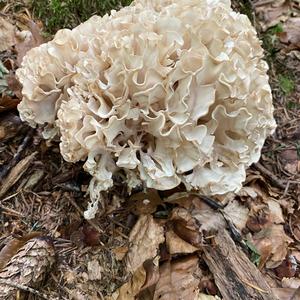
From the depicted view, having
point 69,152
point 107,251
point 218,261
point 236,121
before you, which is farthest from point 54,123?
point 218,261

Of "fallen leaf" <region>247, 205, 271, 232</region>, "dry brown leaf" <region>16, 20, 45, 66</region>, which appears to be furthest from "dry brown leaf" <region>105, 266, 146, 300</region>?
"dry brown leaf" <region>16, 20, 45, 66</region>

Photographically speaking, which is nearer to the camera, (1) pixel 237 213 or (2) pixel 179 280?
(2) pixel 179 280

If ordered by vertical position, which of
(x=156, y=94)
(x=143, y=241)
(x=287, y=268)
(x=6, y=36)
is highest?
(x=156, y=94)

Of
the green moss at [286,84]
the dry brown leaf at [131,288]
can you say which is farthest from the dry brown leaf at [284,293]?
the green moss at [286,84]

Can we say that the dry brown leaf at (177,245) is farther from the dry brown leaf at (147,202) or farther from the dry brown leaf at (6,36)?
the dry brown leaf at (6,36)

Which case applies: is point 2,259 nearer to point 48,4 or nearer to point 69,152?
point 69,152

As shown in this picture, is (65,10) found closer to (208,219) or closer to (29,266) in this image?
(208,219)

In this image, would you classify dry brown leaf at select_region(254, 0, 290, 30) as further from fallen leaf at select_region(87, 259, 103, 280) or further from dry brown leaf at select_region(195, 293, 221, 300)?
fallen leaf at select_region(87, 259, 103, 280)

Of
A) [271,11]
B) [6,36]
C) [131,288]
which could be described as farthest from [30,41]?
[271,11]
